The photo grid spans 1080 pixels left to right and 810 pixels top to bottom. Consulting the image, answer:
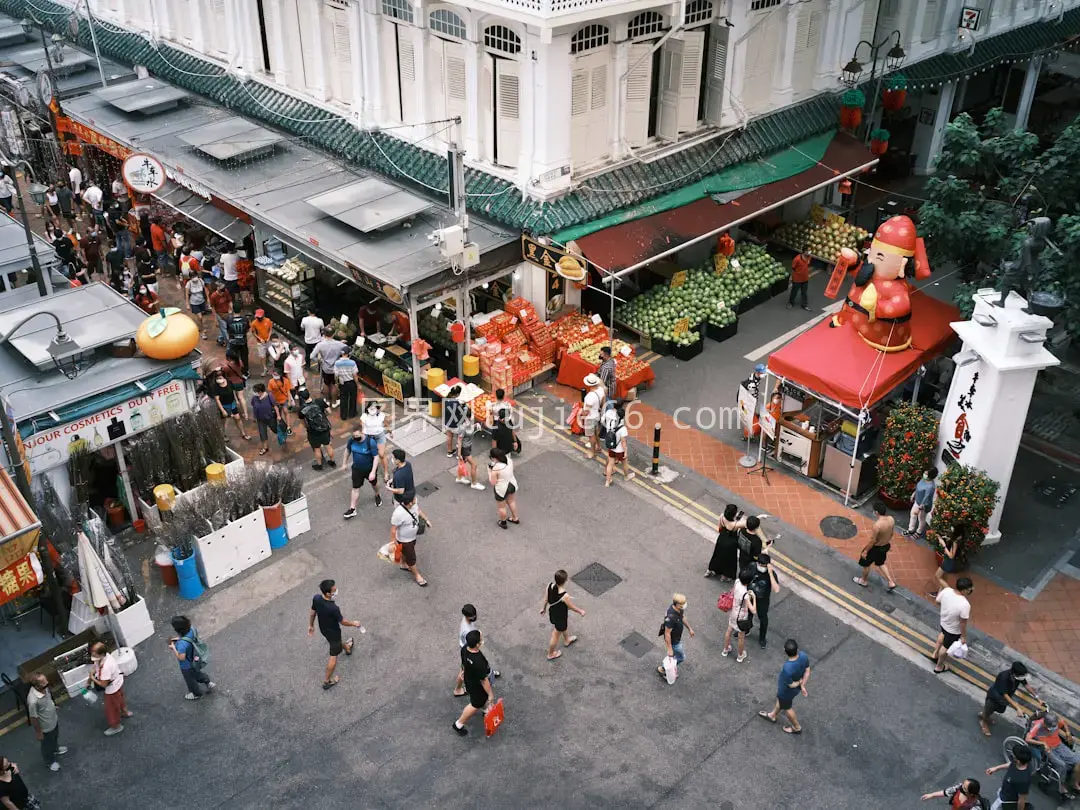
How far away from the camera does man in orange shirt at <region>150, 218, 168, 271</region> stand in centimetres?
2605

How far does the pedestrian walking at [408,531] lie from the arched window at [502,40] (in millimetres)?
9540

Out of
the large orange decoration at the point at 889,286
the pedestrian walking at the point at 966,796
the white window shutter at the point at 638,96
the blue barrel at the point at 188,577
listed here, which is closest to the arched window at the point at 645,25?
the white window shutter at the point at 638,96

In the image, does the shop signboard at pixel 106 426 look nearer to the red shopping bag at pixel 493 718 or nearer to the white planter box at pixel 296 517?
the white planter box at pixel 296 517

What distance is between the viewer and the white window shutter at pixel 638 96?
70.7ft

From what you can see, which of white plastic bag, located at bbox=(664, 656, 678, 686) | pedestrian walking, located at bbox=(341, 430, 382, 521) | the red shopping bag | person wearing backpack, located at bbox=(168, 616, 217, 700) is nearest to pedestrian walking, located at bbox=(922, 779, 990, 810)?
white plastic bag, located at bbox=(664, 656, 678, 686)

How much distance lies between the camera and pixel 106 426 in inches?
655

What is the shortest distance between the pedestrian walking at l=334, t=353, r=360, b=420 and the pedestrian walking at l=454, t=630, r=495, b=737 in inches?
312

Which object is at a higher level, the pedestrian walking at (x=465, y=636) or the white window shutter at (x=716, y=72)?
the white window shutter at (x=716, y=72)

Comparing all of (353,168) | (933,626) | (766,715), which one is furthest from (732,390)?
(353,168)

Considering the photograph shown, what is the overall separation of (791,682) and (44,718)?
30.8ft

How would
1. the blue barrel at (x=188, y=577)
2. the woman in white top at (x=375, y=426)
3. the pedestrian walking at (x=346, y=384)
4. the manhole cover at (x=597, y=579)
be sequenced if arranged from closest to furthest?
the blue barrel at (x=188, y=577)
the manhole cover at (x=597, y=579)
the woman in white top at (x=375, y=426)
the pedestrian walking at (x=346, y=384)

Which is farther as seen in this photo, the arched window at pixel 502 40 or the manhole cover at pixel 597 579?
the arched window at pixel 502 40

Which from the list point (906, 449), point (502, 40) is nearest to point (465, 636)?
point (906, 449)

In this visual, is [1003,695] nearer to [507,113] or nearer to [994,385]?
[994,385]
